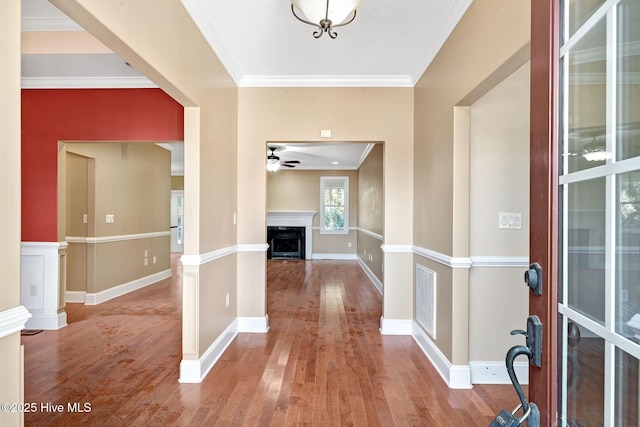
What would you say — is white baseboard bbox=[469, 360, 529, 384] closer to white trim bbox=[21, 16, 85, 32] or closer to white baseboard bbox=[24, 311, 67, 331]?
white baseboard bbox=[24, 311, 67, 331]

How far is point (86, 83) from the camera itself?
3.57m

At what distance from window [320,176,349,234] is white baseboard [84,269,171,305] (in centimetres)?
440

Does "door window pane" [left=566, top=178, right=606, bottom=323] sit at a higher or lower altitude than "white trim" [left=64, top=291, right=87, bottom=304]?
higher

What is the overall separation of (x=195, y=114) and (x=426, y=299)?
8.44ft

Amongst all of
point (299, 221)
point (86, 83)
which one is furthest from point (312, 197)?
point (86, 83)

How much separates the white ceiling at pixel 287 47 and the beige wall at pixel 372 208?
183 centimetres

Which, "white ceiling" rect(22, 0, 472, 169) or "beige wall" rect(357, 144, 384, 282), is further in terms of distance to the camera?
"beige wall" rect(357, 144, 384, 282)

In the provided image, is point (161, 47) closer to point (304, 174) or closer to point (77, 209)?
point (77, 209)

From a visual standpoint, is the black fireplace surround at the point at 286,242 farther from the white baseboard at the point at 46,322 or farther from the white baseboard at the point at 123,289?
the white baseboard at the point at 46,322

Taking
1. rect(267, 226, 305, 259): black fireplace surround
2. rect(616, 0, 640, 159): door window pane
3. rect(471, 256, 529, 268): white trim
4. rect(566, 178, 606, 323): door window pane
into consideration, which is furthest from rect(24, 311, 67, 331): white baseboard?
rect(267, 226, 305, 259): black fireplace surround

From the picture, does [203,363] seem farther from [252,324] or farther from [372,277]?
[372,277]

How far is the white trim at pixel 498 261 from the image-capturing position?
8.01 feet

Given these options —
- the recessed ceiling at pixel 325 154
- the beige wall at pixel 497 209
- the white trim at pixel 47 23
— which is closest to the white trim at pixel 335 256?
the recessed ceiling at pixel 325 154

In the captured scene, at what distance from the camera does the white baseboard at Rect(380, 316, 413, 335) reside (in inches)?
135
